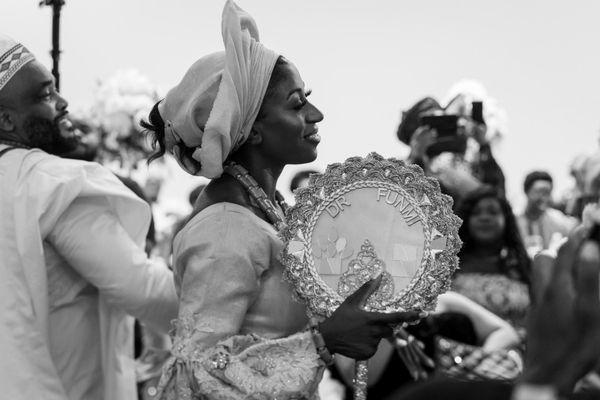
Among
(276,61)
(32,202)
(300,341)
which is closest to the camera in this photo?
(300,341)

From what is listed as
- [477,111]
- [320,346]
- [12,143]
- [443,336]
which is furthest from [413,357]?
[477,111]

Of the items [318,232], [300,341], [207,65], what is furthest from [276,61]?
[300,341]

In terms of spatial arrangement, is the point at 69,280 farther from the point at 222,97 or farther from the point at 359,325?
the point at 359,325

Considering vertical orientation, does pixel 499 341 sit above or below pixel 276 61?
below

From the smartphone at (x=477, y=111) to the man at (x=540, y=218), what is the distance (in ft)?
4.74

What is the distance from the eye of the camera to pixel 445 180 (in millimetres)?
5816

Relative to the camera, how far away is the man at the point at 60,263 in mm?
3398

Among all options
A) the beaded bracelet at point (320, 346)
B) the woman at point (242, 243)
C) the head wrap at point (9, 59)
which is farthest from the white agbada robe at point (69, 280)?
the beaded bracelet at point (320, 346)

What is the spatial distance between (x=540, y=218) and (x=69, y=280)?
5239 mm

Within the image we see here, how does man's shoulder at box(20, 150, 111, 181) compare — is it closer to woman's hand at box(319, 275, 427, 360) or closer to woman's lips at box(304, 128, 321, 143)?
woman's lips at box(304, 128, 321, 143)

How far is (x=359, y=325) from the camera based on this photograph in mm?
2613

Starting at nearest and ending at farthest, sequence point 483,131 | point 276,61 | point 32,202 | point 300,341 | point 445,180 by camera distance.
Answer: point 300,341, point 276,61, point 32,202, point 445,180, point 483,131

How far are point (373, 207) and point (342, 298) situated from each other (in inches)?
8.6

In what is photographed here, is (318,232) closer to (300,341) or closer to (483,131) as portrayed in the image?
(300,341)
